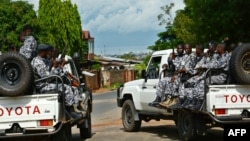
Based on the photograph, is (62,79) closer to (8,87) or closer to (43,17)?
(8,87)

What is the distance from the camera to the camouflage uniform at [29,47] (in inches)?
401

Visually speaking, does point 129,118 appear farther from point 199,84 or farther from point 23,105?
point 23,105

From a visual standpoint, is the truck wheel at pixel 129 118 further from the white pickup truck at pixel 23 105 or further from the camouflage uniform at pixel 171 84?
the white pickup truck at pixel 23 105

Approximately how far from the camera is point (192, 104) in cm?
1087

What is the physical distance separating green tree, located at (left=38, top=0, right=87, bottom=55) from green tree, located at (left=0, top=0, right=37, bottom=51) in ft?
15.3

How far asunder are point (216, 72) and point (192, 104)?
871mm

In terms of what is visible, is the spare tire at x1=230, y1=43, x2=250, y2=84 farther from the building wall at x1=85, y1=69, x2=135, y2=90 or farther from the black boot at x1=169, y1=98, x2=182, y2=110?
the building wall at x1=85, y1=69, x2=135, y2=90

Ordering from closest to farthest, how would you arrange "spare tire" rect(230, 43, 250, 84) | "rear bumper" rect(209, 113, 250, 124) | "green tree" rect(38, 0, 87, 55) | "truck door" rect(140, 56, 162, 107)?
"spare tire" rect(230, 43, 250, 84) < "rear bumper" rect(209, 113, 250, 124) < "truck door" rect(140, 56, 162, 107) < "green tree" rect(38, 0, 87, 55)

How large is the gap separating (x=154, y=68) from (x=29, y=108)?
4.86m

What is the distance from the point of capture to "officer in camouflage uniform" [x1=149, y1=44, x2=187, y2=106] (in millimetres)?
11875

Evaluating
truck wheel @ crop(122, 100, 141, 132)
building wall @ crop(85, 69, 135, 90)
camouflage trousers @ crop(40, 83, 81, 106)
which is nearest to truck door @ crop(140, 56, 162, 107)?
truck wheel @ crop(122, 100, 141, 132)

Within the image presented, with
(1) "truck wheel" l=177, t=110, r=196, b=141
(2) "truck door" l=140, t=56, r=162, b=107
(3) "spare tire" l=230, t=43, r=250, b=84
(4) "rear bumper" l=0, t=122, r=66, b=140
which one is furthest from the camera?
(2) "truck door" l=140, t=56, r=162, b=107

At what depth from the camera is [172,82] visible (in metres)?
12.0

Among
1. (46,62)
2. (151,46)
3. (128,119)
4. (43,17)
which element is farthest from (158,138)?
(151,46)
